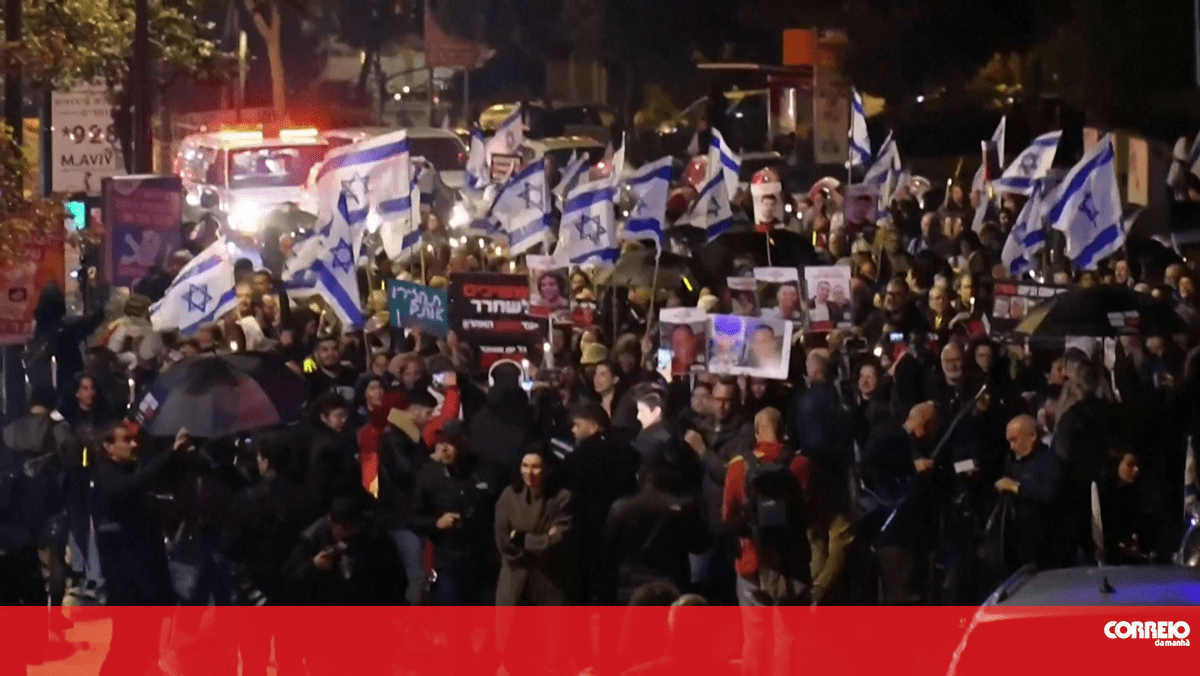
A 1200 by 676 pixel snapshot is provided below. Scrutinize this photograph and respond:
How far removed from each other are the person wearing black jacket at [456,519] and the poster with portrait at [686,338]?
3.21 m

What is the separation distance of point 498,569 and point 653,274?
7.36 metres

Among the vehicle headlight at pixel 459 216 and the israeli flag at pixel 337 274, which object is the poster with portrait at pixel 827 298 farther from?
the vehicle headlight at pixel 459 216

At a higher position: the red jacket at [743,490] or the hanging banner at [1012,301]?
the hanging banner at [1012,301]

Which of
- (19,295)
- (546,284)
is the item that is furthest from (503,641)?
(19,295)

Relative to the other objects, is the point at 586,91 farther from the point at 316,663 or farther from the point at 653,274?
the point at 316,663

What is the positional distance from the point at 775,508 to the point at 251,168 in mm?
25355

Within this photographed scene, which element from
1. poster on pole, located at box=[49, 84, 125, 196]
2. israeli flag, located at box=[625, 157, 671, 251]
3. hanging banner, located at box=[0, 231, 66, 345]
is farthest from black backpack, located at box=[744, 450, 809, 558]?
poster on pole, located at box=[49, 84, 125, 196]

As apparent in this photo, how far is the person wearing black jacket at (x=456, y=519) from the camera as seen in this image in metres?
11.8

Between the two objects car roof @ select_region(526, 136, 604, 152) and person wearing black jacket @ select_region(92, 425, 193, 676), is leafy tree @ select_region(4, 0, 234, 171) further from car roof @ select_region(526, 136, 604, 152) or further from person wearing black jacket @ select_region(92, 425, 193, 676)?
car roof @ select_region(526, 136, 604, 152)

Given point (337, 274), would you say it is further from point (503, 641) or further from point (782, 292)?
point (503, 641)

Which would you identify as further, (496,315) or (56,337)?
(56,337)

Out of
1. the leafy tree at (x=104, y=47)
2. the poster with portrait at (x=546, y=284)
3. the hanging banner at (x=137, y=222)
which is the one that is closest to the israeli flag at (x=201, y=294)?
the leafy tree at (x=104, y=47)

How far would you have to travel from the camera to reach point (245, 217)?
111 feet

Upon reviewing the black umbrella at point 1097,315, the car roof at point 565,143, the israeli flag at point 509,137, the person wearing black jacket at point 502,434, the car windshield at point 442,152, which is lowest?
the person wearing black jacket at point 502,434
